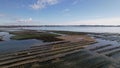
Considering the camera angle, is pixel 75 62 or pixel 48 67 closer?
pixel 48 67

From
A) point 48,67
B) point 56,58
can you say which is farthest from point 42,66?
point 56,58

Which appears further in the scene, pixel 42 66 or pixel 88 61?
pixel 88 61

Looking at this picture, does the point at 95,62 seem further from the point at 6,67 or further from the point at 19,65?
the point at 6,67

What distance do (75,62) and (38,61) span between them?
12.6ft

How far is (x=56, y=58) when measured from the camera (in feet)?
52.9

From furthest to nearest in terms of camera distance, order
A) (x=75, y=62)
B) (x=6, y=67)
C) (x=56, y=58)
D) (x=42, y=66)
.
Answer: (x=56, y=58) < (x=75, y=62) < (x=42, y=66) < (x=6, y=67)

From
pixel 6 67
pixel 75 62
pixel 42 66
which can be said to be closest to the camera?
pixel 6 67

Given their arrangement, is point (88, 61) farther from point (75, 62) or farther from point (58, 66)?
point (58, 66)

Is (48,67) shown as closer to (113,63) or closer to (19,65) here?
(19,65)

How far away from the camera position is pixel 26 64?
13.8m

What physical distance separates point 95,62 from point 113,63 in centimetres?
186

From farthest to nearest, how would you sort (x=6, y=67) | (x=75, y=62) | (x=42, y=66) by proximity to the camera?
(x=75, y=62) → (x=42, y=66) → (x=6, y=67)

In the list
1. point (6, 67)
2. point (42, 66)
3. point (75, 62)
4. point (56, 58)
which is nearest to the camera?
point (6, 67)

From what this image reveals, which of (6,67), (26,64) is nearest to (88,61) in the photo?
(26,64)
